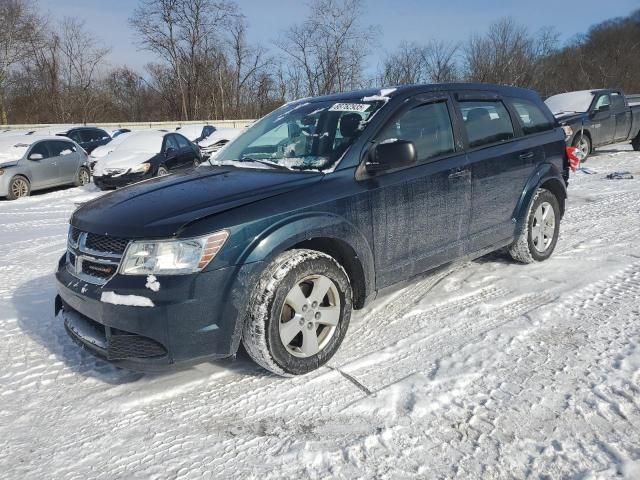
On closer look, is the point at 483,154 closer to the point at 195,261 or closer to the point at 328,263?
the point at 328,263

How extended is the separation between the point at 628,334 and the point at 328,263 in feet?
Result: 6.59

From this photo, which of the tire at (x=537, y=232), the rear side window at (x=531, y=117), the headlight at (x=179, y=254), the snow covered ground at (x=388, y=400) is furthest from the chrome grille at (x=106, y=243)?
the rear side window at (x=531, y=117)

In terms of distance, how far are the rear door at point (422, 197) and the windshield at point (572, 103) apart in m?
10.3

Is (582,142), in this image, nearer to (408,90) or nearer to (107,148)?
(408,90)

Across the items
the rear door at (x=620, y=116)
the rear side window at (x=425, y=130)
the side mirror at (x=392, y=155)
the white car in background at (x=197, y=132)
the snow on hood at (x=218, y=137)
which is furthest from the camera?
the white car in background at (x=197, y=132)

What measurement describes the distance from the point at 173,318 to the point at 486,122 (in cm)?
Answer: 305

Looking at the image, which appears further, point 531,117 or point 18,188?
point 18,188

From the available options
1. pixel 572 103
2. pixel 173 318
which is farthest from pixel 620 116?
pixel 173 318

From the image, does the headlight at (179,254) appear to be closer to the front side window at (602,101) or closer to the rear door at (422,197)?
the rear door at (422,197)

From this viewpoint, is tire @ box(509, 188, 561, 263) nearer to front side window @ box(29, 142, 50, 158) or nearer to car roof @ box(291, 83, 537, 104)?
car roof @ box(291, 83, 537, 104)

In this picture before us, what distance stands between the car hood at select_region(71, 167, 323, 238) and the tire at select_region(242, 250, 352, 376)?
43 centimetres

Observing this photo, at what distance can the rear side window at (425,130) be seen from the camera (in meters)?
3.55

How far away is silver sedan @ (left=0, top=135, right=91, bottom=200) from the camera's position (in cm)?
1140

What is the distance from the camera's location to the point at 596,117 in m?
12.3
